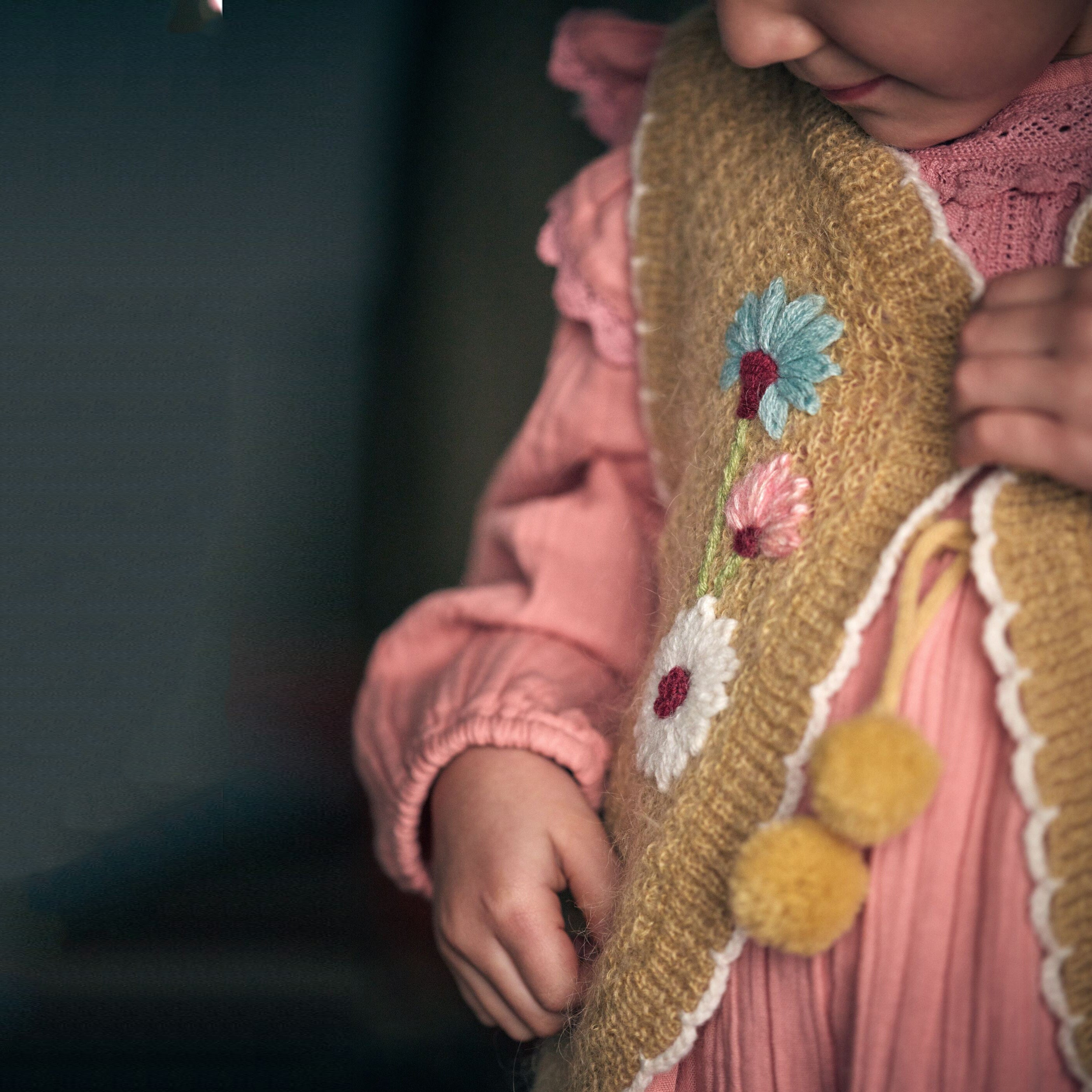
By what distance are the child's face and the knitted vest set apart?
29mm

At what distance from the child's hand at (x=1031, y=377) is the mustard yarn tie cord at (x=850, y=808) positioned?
0.16 feet

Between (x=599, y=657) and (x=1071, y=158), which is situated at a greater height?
(x=1071, y=158)

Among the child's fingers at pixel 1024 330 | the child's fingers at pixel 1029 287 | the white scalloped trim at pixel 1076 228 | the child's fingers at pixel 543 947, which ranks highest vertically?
the white scalloped trim at pixel 1076 228

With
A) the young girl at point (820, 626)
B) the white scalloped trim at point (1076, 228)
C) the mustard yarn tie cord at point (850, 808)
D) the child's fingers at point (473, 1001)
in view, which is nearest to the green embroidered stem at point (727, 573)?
the young girl at point (820, 626)

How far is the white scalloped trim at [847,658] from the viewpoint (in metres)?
0.50

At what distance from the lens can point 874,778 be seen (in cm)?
43

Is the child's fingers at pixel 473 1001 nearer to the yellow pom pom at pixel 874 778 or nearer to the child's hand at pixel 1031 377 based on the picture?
the yellow pom pom at pixel 874 778

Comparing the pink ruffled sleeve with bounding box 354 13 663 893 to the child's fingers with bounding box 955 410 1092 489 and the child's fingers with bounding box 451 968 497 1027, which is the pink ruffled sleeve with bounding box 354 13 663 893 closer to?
the child's fingers with bounding box 451 968 497 1027

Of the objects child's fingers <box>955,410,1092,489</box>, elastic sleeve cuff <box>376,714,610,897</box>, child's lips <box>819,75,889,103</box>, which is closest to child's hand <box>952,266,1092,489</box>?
child's fingers <box>955,410,1092,489</box>

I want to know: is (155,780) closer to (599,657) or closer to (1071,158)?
(599,657)

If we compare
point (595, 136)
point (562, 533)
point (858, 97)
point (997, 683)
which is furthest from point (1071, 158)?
point (595, 136)

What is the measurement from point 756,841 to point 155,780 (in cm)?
45

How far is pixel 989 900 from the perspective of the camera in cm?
46

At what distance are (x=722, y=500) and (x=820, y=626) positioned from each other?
4.4 inches
